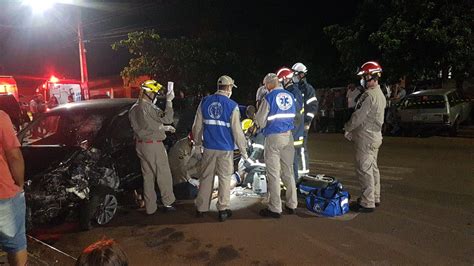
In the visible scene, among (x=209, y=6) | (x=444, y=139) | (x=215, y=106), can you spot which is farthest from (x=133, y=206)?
(x=209, y=6)

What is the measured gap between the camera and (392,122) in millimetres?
14945

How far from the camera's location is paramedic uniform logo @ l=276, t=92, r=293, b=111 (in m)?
5.79

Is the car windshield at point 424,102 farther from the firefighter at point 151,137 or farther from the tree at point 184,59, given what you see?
the firefighter at point 151,137

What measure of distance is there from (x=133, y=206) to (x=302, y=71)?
3.59 m

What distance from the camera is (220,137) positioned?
225 inches

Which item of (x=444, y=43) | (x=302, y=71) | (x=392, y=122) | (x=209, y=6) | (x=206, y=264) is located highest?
(x=209, y=6)

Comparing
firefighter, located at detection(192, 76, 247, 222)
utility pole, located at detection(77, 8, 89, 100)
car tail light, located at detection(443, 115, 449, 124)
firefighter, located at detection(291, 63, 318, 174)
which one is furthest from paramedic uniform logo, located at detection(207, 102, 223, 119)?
utility pole, located at detection(77, 8, 89, 100)

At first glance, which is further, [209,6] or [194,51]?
[209,6]

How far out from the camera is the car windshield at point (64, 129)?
243 inches

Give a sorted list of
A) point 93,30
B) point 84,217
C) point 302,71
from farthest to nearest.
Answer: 1. point 93,30
2. point 302,71
3. point 84,217

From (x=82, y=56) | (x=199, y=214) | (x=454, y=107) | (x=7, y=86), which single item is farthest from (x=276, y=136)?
(x=7, y=86)

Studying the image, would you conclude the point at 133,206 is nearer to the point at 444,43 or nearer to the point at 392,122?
the point at 392,122

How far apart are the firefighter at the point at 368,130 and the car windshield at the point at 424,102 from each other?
345 inches

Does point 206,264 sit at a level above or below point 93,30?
below
